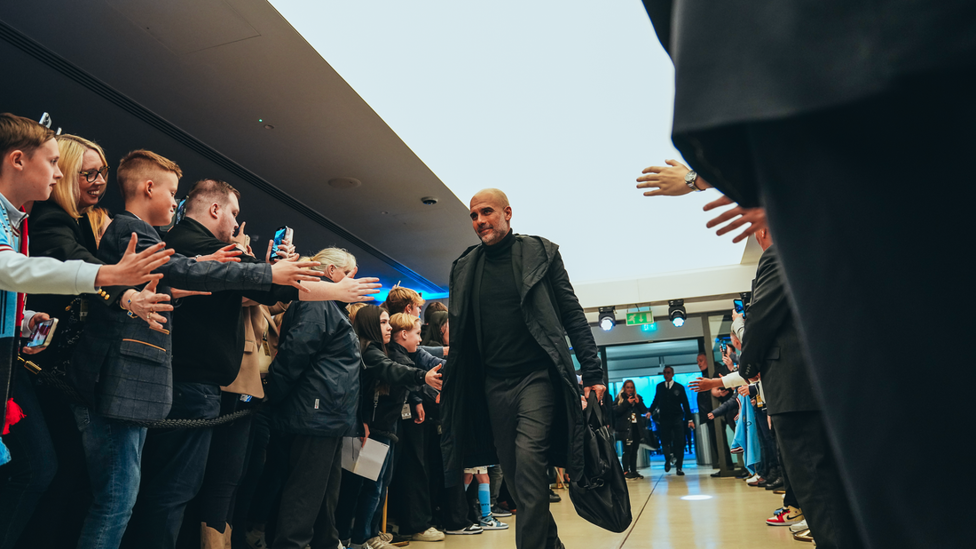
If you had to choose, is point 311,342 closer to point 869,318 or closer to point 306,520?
point 306,520

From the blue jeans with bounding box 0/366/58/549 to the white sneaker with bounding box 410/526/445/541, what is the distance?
8.11 ft

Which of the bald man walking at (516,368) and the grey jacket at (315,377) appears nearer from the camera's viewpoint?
the bald man walking at (516,368)

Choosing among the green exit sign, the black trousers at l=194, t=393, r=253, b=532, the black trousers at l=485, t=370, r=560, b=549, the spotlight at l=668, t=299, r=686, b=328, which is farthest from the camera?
the green exit sign

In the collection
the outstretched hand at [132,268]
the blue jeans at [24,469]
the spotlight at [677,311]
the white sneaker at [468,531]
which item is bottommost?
the white sneaker at [468,531]

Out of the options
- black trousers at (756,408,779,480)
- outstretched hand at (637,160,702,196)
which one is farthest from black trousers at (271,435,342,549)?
black trousers at (756,408,779,480)

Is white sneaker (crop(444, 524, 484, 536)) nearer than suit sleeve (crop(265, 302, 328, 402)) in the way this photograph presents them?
No

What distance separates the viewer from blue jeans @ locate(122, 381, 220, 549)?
87.3 inches

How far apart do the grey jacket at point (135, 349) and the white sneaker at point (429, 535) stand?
231 cm

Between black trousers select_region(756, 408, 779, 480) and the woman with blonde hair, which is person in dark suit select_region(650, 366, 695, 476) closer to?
→ black trousers select_region(756, 408, 779, 480)

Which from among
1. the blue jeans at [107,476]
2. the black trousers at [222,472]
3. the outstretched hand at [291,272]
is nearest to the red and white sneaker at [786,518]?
the black trousers at [222,472]

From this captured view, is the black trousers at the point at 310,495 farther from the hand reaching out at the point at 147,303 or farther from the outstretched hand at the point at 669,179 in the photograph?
the outstretched hand at the point at 669,179

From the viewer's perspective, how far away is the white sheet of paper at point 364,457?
3312 mm

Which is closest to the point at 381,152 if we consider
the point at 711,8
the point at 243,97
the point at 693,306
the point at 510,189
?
the point at 243,97

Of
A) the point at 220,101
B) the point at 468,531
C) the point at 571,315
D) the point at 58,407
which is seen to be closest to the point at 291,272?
the point at 58,407
